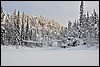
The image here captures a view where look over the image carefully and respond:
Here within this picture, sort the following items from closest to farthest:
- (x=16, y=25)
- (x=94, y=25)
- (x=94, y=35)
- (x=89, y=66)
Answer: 1. (x=89, y=66)
2. (x=94, y=35)
3. (x=94, y=25)
4. (x=16, y=25)

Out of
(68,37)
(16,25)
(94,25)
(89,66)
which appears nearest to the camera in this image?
(89,66)

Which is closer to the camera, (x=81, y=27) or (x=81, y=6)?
(x=81, y=27)

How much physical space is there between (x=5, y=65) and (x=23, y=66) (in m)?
0.89

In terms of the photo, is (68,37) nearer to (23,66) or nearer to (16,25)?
(16,25)

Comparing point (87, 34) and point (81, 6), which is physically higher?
point (81, 6)

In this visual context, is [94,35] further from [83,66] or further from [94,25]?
[83,66]

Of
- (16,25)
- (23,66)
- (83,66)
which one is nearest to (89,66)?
(83,66)

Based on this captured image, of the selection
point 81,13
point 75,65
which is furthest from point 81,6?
point 75,65

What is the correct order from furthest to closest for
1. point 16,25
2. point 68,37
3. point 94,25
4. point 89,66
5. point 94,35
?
point 16,25 < point 68,37 < point 94,25 < point 94,35 < point 89,66

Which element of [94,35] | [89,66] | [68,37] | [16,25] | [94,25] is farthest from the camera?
[16,25]

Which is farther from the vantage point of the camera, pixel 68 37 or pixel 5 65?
pixel 68 37

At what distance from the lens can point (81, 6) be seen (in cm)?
5603

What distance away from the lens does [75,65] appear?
11.8m

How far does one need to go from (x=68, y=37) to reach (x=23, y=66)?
42.7m
